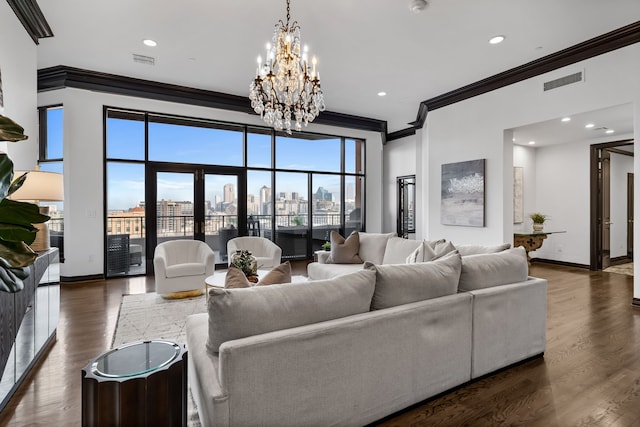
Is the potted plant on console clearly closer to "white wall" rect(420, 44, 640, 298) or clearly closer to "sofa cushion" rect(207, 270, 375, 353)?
"white wall" rect(420, 44, 640, 298)

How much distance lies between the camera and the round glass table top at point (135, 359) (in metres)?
1.37

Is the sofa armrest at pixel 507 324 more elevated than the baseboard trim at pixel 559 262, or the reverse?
the sofa armrest at pixel 507 324

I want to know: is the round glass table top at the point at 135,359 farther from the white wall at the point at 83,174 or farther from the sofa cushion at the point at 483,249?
the white wall at the point at 83,174

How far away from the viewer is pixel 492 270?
2.52 meters

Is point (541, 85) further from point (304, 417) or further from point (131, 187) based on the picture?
point (131, 187)

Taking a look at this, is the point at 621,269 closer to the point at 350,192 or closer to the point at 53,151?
the point at 350,192

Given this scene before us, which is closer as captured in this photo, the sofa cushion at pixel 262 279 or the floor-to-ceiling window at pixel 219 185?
the sofa cushion at pixel 262 279

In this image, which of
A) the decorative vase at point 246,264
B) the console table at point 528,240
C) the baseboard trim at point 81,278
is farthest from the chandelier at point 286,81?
the console table at point 528,240

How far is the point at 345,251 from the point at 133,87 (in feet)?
14.4

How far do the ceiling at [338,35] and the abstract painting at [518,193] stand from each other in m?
2.55

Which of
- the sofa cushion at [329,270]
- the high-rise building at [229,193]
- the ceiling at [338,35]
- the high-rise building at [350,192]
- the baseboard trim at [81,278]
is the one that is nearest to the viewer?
the ceiling at [338,35]

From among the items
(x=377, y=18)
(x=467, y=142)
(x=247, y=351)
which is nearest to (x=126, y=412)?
(x=247, y=351)

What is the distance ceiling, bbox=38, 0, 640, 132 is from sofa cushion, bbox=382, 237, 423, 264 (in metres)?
2.50

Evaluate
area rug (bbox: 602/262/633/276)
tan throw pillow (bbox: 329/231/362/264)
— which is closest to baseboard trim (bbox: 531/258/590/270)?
area rug (bbox: 602/262/633/276)
